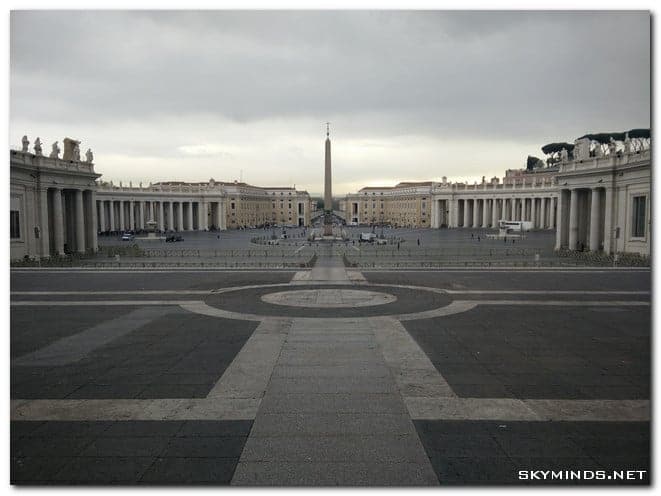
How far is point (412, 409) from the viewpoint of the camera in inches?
367

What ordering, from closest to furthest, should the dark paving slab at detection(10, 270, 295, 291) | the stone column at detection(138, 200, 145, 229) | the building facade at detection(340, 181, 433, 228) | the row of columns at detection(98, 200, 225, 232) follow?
the dark paving slab at detection(10, 270, 295, 291) → the row of columns at detection(98, 200, 225, 232) → the stone column at detection(138, 200, 145, 229) → the building facade at detection(340, 181, 433, 228)

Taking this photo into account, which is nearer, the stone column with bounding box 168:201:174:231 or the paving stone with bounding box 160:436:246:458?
the paving stone with bounding box 160:436:246:458

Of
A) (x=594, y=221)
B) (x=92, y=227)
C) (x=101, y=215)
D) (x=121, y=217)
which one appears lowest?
(x=92, y=227)

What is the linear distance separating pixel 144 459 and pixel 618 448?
7.28 meters

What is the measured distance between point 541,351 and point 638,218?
35680 mm

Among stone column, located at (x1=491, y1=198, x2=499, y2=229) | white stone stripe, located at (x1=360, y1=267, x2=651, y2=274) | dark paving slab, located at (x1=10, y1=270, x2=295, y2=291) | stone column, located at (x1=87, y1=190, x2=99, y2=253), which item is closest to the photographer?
Answer: dark paving slab, located at (x1=10, y1=270, x2=295, y2=291)

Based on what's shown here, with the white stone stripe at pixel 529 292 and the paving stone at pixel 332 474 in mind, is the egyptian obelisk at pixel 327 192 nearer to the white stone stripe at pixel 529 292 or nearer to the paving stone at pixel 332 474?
the white stone stripe at pixel 529 292

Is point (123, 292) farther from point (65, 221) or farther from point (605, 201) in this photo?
point (605, 201)

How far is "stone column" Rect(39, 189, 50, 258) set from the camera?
42.9 meters

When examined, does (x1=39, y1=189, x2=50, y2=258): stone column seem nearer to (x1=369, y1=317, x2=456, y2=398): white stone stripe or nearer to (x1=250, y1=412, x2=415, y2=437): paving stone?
(x1=369, y1=317, x2=456, y2=398): white stone stripe

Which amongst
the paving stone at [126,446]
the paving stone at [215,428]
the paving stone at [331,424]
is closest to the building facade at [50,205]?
the paving stone at [126,446]

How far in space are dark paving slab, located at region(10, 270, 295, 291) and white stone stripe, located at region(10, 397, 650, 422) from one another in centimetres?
1594

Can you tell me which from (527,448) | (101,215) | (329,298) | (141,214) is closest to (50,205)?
(329,298)

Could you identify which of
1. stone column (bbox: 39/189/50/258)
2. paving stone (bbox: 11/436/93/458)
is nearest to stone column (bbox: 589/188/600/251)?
paving stone (bbox: 11/436/93/458)
